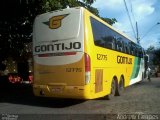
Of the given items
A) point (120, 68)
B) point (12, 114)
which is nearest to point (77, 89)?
point (12, 114)

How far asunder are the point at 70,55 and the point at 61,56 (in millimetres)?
386

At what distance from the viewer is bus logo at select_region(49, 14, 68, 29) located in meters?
13.2

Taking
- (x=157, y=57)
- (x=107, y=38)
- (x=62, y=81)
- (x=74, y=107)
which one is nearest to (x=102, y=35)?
(x=107, y=38)

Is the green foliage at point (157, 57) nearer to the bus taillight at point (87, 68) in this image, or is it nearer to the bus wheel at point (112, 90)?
the bus wheel at point (112, 90)

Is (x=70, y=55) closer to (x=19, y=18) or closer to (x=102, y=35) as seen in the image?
(x=102, y=35)

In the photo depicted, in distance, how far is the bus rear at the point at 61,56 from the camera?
41.5ft

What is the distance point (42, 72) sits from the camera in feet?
44.2

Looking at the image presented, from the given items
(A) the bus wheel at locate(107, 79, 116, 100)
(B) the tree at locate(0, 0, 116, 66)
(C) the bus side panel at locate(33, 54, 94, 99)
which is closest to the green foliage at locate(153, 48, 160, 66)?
(B) the tree at locate(0, 0, 116, 66)

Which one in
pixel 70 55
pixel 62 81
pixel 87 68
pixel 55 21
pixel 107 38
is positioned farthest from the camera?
pixel 107 38

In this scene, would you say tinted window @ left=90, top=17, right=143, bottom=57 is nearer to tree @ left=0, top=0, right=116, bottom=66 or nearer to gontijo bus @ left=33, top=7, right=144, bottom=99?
gontijo bus @ left=33, top=7, right=144, bottom=99

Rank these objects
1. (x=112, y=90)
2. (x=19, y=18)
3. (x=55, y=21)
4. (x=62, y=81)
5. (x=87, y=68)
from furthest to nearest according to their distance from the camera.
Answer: (x=19, y=18), (x=112, y=90), (x=55, y=21), (x=62, y=81), (x=87, y=68)

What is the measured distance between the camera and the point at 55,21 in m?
13.3

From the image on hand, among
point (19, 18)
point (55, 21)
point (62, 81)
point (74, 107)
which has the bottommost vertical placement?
point (74, 107)

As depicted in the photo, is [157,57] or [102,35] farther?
[157,57]
